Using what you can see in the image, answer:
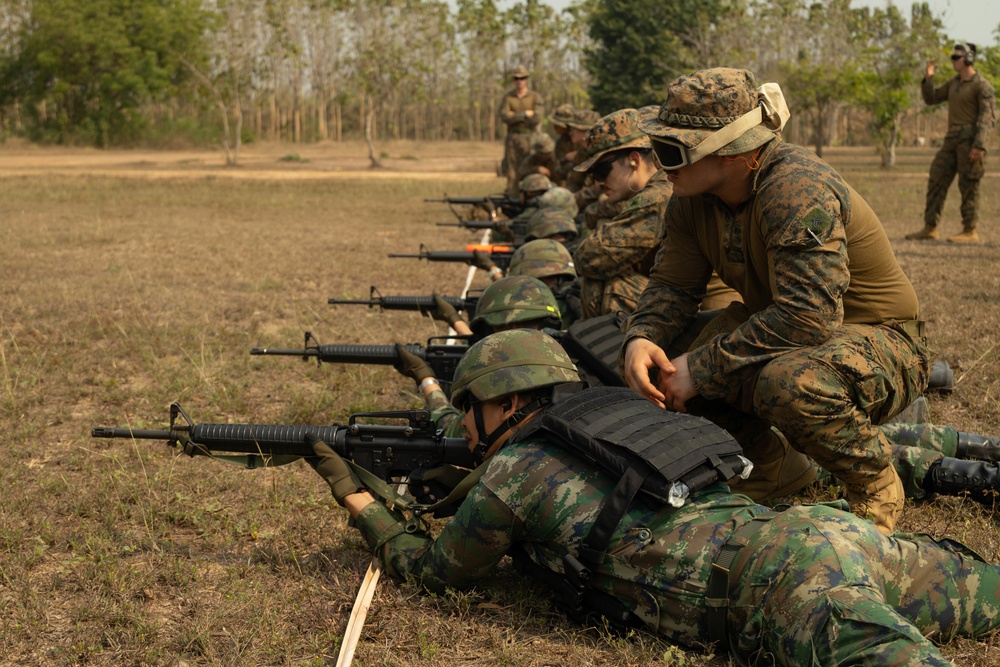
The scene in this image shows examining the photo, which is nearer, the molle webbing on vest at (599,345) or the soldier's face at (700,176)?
the soldier's face at (700,176)

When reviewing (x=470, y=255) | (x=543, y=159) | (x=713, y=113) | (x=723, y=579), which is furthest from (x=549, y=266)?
(x=543, y=159)

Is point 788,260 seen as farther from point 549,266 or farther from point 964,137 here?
point 964,137

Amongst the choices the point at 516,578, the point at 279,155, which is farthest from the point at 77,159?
the point at 516,578

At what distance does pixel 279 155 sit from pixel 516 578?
143ft

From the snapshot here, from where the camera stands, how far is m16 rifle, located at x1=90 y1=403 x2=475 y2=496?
4.03m

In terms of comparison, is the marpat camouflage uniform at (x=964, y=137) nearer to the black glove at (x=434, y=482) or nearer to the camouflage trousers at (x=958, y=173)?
the camouflage trousers at (x=958, y=173)

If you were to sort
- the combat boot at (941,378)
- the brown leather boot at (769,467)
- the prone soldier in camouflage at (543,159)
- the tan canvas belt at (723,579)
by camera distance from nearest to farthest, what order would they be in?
the tan canvas belt at (723,579) < the brown leather boot at (769,467) < the combat boot at (941,378) < the prone soldier in camouflage at (543,159)

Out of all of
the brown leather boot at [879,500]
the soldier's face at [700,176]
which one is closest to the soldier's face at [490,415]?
the soldier's face at [700,176]

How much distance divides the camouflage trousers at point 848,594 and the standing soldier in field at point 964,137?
420 inches

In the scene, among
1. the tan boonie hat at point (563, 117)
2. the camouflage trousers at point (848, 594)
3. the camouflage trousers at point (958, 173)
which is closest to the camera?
the camouflage trousers at point (848, 594)

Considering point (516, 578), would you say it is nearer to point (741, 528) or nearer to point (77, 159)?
point (741, 528)

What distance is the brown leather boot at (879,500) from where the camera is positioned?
13.0 ft

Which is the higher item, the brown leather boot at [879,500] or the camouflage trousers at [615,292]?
the camouflage trousers at [615,292]

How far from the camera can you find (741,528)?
3.05 m
